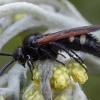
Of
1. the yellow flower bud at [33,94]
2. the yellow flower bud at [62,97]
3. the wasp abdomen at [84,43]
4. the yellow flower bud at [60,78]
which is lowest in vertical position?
the yellow flower bud at [62,97]

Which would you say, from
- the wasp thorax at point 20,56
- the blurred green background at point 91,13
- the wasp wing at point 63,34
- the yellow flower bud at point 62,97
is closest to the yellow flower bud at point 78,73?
the yellow flower bud at point 62,97

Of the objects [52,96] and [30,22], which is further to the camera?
[30,22]

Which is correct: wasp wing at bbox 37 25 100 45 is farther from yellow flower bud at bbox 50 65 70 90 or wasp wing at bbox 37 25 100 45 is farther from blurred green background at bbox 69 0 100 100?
blurred green background at bbox 69 0 100 100

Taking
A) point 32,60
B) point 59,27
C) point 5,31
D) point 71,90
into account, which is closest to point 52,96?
point 71,90

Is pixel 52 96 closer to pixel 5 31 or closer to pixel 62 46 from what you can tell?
pixel 62 46

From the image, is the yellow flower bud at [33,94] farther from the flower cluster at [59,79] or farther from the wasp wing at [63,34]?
the wasp wing at [63,34]

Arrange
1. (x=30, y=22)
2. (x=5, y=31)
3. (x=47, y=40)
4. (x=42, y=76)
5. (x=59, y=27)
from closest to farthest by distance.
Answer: (x=42, y=76)
(x=47, y=40)
(x=5, y=31)
(x=30, y=22)
(x=59, y=27)

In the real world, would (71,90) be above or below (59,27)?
below
